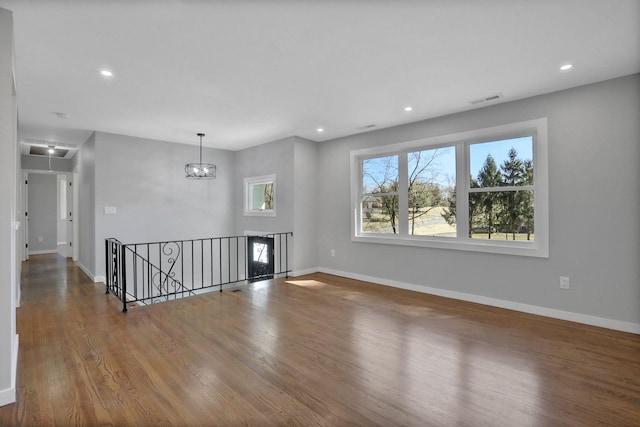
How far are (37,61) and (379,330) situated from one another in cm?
408

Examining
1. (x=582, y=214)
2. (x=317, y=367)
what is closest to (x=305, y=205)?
(x=317, y=367)

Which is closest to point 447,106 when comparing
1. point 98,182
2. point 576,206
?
point 576,206

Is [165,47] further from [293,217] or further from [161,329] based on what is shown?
[293,217]

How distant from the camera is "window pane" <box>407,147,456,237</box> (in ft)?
14.2

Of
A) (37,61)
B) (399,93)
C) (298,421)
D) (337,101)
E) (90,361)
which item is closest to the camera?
(298,421)

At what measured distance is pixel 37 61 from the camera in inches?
105

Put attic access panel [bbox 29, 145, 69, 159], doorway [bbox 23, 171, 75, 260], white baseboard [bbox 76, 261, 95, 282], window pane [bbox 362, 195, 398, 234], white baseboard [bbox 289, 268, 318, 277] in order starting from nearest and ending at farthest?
window pane [bbox 362, 195, 398, 234]
white baseboard [bbox 76, 261, 95, 282]
white baseboard [bbox 289, 268, 318, 277]
attic access panel [bbox 29, 145, 69, 159]
doorway [bbox 23, 171, 75, 260]

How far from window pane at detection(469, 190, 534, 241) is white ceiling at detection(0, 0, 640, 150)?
47.3 inches

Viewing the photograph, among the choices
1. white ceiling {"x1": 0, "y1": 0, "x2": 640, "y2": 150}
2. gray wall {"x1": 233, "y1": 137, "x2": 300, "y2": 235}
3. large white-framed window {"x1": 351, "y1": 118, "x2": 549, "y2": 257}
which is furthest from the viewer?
gray wall {"x1": 233, "y1": 137, "x2": 300, "y2": 235}

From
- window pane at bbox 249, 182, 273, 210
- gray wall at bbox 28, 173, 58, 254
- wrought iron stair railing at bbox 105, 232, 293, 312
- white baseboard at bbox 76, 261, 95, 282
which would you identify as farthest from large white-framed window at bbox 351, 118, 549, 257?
gray wall at bbox 28, 173, 58, 254

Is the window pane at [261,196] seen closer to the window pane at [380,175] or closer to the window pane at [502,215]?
the window pane at [380,175]

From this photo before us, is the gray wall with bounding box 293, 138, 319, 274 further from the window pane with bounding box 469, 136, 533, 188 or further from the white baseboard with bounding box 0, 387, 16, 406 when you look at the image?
the white baseboard with bounding box 0, 387, 16, 406

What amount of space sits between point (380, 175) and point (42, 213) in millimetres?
9420

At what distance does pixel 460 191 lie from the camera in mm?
4172
